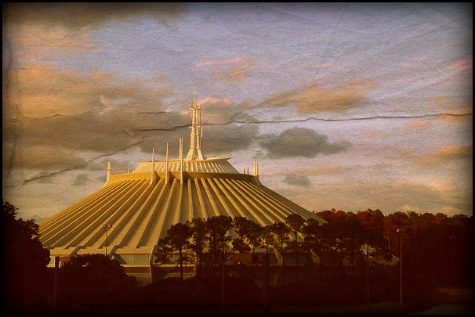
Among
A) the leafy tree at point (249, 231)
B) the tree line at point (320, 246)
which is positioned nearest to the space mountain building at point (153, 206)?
the tree line at point (320, 246)

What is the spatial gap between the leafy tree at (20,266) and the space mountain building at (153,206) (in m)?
9.35

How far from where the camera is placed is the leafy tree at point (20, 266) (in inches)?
1407

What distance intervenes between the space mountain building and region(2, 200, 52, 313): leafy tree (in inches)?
368

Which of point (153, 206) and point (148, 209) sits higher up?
point (153, 206)

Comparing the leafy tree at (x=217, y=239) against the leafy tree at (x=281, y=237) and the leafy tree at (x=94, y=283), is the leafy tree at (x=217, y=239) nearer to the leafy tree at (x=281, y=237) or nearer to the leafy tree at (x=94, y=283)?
the leafy tree at (x=281, y=237)

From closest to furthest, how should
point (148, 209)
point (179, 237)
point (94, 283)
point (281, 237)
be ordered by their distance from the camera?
point (94, 283), point (179, 237), point (281, 237), point (148, 209)

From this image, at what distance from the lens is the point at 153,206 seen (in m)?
63.2

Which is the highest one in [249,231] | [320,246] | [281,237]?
[249,231]

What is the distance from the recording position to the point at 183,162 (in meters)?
71.6

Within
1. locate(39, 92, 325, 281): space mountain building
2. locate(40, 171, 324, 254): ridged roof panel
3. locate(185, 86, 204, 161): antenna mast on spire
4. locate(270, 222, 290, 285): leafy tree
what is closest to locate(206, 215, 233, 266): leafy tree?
locate(270, 222, 290, 285): leafy tree

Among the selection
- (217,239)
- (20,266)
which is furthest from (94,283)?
(217,239)

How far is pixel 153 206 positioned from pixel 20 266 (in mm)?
24531

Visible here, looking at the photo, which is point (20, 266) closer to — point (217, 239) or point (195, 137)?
point (217, 239)

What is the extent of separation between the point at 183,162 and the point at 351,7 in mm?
38051
